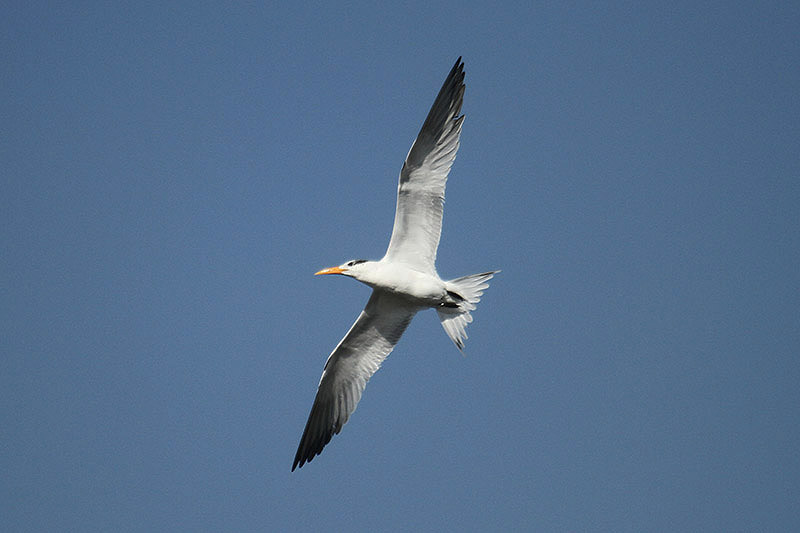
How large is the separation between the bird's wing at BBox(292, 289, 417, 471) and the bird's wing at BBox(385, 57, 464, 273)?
1.37 m

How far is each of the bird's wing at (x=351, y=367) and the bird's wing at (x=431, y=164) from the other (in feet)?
4.48

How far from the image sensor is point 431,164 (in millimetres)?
10070

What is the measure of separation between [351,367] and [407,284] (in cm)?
187

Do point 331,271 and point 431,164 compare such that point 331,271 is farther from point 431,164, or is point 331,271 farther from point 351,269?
point 431,164

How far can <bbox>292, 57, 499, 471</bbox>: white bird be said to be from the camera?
10.1 metres

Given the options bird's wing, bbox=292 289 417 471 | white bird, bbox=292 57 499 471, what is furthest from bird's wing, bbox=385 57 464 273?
bird's wing, bbox=292 289 417 471

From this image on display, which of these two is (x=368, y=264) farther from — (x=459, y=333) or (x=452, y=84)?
(x=452, y=84)

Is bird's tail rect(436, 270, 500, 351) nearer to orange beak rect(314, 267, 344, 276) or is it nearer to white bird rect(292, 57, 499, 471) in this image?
white bird rect(292, 57, 499, 471)

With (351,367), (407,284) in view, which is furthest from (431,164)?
(351,367)

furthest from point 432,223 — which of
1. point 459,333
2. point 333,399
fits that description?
point 333,399

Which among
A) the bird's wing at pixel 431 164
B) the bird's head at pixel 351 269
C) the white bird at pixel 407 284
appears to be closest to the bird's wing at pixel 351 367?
the white bird at pixel 407 284

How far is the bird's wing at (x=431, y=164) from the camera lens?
10047mm

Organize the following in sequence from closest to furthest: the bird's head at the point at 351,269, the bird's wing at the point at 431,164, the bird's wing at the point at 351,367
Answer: the bird's wing at the point at 431,164, the bird's head at the point at 351,269, the bird's wing at the point at 351,367

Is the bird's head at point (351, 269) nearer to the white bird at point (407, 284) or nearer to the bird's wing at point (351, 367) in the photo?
the white bird at point (407, 284)
